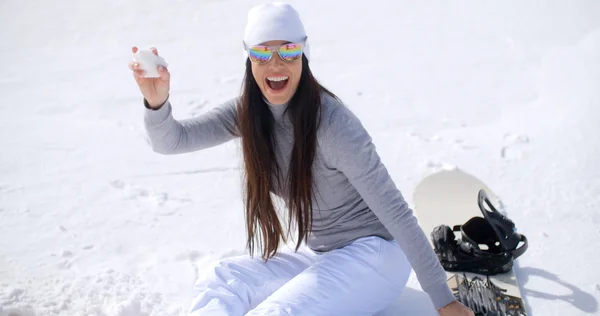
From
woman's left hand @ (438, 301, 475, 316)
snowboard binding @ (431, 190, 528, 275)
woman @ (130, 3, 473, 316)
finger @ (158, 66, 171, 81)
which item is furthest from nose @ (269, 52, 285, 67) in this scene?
snowboard binding @ (431, 190, 528, 275)

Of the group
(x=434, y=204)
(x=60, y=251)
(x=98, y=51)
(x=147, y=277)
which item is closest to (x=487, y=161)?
(x=434, y=204)

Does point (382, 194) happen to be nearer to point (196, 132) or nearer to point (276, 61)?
point (276, 61)

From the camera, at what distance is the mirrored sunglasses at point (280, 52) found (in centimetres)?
218

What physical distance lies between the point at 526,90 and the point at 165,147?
3569 mm

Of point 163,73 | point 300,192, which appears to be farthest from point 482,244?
point 163,73

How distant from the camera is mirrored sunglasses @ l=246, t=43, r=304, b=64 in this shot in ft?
7.16

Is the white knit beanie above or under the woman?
above

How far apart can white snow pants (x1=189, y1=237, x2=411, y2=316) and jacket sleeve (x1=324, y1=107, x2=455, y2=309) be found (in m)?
0.21

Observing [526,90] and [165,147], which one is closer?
[165,147]

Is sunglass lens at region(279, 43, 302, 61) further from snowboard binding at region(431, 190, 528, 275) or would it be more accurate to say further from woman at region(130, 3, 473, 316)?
snowboard binding at region(431, 190, 528, 275)

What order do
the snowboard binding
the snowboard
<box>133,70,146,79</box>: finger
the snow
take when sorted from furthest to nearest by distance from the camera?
the snow, the snowboard binding, the snowboard, <box>133,70,146,79</box>: finger

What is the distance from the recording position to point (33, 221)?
143 inches

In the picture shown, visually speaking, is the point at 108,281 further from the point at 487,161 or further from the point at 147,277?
the point at 487,161

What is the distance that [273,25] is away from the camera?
7.13ft
